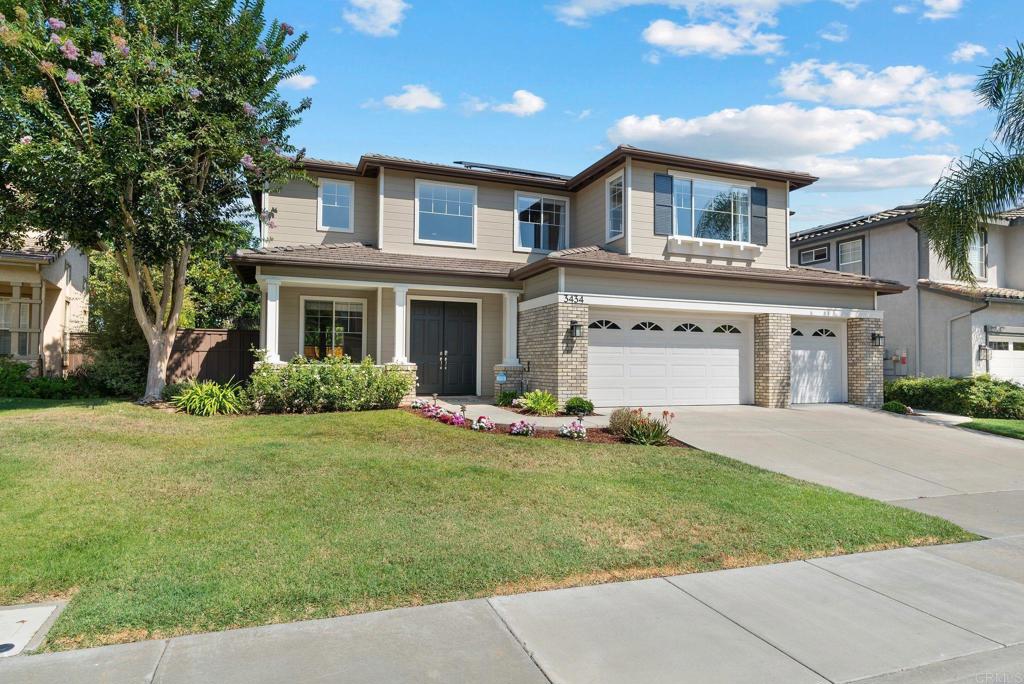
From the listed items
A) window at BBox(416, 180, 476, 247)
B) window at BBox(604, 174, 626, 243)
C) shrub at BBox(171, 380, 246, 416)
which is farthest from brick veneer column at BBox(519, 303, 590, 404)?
shrub at BBox(171, 380, 246, 416)

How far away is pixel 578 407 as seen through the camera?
43.1 feet

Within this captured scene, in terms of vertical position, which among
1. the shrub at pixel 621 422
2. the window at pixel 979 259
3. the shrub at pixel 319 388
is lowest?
Answer: the shrub at pixel 621 422

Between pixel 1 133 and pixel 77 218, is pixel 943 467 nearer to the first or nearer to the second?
pixel 77 218

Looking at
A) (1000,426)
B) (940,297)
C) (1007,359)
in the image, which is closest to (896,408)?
(1000,426)

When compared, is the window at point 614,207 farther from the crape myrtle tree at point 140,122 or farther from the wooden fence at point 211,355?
the wooden fence at point 211,355

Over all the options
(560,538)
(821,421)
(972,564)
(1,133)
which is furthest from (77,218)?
(821,421)

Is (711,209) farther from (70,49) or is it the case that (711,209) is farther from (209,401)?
(70,49)

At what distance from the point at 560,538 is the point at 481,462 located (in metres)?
2.77

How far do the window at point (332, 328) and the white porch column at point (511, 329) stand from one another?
3724mm

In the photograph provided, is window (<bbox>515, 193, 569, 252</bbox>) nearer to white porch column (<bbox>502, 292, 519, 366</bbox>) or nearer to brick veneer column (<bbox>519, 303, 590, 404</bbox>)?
white porch column (<bbox>502, 292, 519, 366</bbox>)

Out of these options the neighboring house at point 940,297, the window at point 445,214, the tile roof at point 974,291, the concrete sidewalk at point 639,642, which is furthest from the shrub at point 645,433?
the tile roof at point 974,291

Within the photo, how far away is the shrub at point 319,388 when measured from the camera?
498 inches

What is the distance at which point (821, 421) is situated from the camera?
1349cm

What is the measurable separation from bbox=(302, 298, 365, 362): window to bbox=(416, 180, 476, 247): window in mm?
2579
